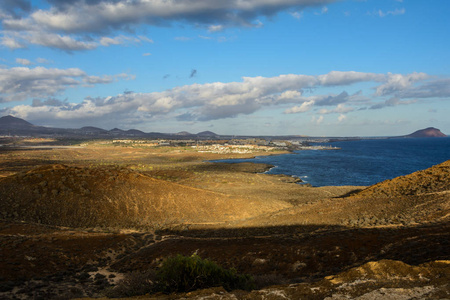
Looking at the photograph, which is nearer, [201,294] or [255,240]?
[201,294]

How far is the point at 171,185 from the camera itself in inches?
1575

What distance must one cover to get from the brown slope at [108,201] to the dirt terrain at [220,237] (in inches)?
4.7

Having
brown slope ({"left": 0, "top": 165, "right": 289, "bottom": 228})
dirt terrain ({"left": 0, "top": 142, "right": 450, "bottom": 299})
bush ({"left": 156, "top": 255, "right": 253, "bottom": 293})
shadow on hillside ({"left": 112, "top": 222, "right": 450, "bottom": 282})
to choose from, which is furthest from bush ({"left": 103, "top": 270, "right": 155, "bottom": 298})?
brown slope ({"left": 0, "top": 165, "right": 289, "bottom": 228})

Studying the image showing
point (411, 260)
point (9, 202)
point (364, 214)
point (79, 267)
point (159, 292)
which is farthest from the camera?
point (9, 202)

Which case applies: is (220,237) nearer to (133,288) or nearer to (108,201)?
(133,288)

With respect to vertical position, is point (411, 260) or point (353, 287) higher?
point (353, 287)

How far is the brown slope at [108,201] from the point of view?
1187 inches

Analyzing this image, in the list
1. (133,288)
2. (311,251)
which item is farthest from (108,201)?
(311,251)

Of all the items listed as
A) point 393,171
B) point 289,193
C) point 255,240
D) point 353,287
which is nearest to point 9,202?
point 255,240

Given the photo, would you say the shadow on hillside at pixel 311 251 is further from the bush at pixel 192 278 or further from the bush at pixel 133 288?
the bush at pixel 133 288

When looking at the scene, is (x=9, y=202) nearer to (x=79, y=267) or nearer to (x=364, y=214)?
(x=79, y=267)

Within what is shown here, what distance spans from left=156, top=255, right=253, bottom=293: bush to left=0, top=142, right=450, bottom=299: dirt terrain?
135cm

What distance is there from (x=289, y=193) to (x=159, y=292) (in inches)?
1715

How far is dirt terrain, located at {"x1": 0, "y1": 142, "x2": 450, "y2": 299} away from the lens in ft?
29.4
